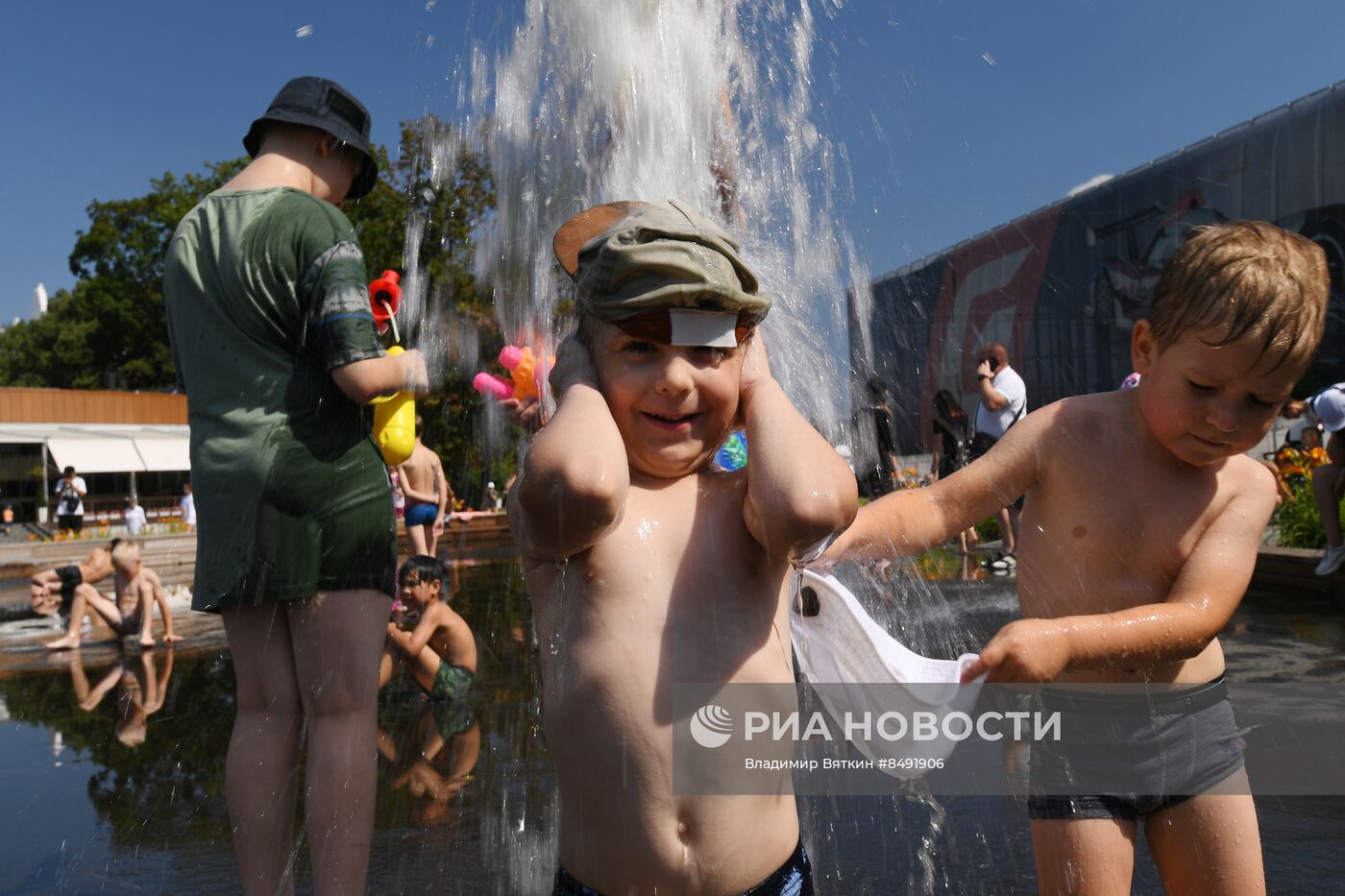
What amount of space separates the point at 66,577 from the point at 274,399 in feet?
30.0

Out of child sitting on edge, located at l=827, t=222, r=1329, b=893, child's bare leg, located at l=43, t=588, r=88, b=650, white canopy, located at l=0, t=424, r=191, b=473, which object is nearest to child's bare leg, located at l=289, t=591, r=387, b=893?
child sitting on edge, located at l=827, t=222, r=1329, b=893

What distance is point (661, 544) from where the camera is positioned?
1.68m

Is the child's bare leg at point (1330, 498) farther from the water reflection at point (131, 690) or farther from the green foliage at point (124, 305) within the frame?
the green foliage at point (124, 305)

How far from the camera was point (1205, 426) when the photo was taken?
6.13ft

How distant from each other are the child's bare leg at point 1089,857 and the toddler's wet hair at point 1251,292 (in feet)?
2.89

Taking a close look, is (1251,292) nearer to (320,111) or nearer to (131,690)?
(320,111)

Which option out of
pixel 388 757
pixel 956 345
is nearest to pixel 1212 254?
pixel 388 757

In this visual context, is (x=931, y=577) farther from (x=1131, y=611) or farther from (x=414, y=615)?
(x=1131, y=611)

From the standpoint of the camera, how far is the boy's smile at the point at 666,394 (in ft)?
5.26

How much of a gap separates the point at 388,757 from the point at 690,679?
8.92 ft

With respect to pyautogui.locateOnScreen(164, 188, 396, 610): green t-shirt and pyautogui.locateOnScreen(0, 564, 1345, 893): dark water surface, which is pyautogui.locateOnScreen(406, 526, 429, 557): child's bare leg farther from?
pyautogui.locateOnScreen(164, 188, 396, 610): green t-shirt

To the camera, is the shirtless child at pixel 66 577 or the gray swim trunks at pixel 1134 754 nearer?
the gray swim trunks at pixel 1134 754

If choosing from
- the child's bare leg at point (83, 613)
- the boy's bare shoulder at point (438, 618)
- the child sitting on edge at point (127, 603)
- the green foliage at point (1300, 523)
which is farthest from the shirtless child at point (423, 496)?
the green foliage at point (1300, 523)

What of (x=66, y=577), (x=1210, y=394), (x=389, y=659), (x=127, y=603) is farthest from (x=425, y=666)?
(x=66, y=577)
